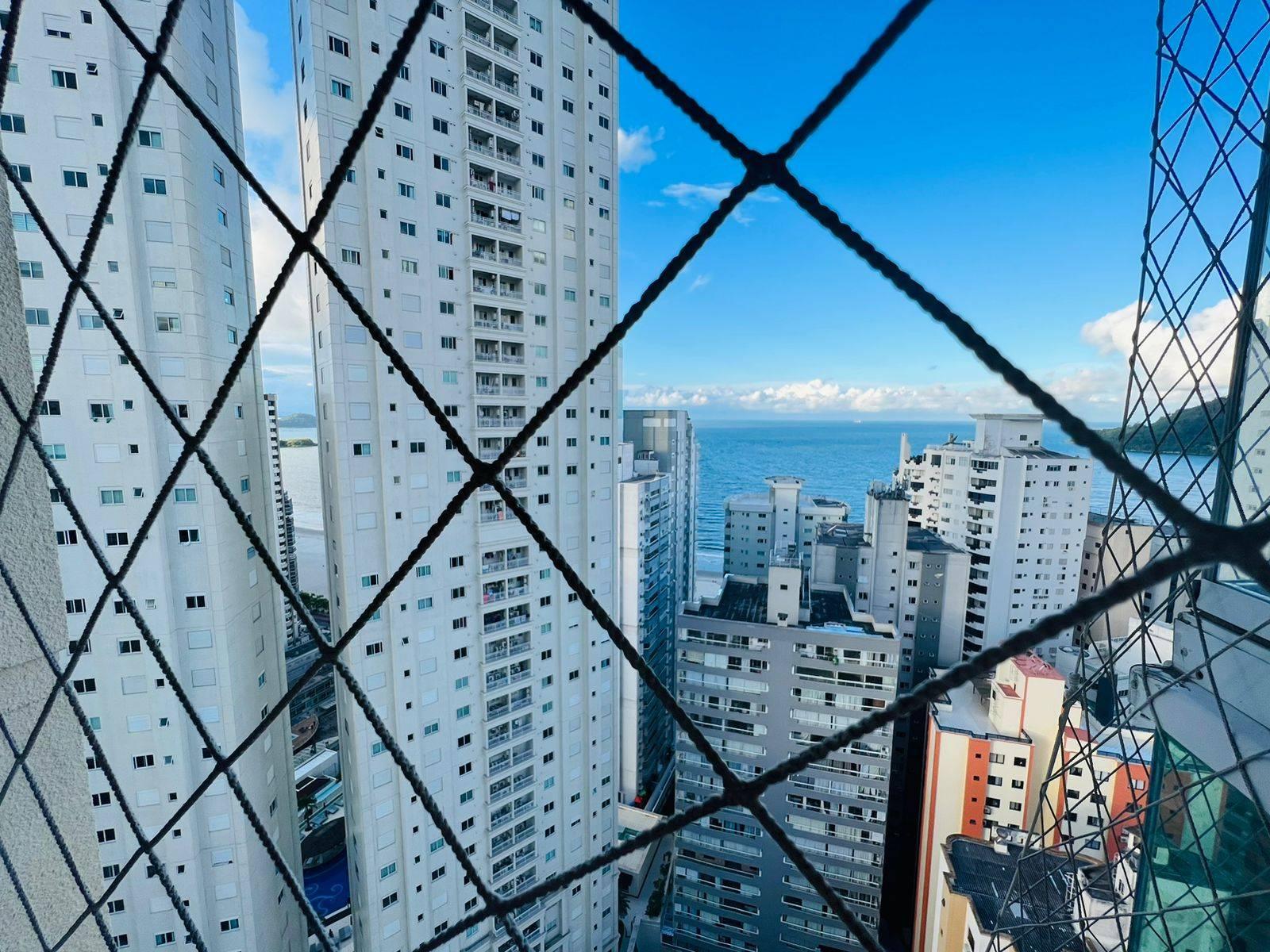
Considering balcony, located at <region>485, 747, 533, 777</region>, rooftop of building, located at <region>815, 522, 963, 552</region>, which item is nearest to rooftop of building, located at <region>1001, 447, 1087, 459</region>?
rooftop of building, located at <region>815, 522, 963, 552</region>

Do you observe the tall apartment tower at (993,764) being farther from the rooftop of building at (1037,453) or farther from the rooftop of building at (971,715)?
the rooftop of building at (1037,453)

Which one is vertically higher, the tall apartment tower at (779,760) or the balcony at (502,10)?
the balcony at (502,10)

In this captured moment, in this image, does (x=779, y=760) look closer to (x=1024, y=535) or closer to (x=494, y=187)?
(x=1024, y=535)

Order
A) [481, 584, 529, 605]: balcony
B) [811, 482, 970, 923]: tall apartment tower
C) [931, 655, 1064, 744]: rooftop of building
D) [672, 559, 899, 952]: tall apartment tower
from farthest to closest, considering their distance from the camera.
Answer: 1. [811, 482, 970, 923]: tall apartment tower
2. [672, 559, 899, 952]: tall apartment tower
3. [931, 655, 1064, 744]: rooftop of building
4. [481, 584, 529, 605]: balcony

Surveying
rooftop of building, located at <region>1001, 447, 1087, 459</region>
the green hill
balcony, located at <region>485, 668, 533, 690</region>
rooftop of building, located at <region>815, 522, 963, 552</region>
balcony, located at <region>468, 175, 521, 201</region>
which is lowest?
balcony, located at <region>485, 668, 533, 690</region>

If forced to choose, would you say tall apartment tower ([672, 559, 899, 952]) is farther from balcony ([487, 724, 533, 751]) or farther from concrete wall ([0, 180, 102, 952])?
concrete wall ([0, 180, 102, 952])

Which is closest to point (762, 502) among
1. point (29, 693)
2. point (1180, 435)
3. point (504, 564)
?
point (504, 564)

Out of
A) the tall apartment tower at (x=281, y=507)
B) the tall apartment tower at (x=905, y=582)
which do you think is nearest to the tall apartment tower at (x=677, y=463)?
the tall apartment tower at (x=905, y=582)
